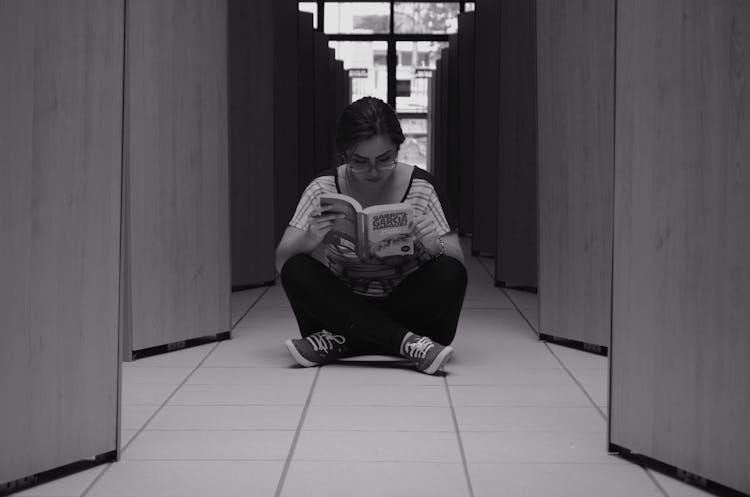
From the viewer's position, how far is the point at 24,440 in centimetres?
242

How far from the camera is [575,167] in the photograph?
4.34 m

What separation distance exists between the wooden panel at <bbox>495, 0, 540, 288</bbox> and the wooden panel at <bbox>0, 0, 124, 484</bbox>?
3.87 m

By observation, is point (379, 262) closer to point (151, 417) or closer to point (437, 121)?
point (151, 417)

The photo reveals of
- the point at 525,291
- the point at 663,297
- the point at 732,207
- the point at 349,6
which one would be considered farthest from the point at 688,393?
the point at 349,6

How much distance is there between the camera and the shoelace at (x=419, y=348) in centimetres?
385

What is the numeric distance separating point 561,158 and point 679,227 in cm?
194

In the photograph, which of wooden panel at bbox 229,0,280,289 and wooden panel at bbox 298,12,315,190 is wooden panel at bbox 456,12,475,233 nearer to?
wooden panel at bbox 298,12,315,190

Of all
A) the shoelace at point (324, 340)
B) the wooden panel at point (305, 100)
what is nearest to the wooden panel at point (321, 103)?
the wooden panel at point (305, 100)

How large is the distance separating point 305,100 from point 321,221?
16.0 ft

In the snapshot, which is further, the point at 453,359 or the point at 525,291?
the point at 525,291

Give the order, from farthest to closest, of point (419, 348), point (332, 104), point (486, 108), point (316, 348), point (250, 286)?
1. point (332, 104)
2. point (486, 108)
3. point (250, 286)
4. point (316, 348)
5. point (419, 348)

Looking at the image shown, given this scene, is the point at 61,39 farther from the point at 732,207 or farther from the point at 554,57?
the point at 554,57

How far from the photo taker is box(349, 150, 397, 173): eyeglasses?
381 cm

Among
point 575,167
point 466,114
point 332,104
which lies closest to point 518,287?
point 575,167
